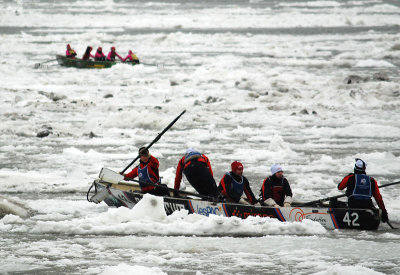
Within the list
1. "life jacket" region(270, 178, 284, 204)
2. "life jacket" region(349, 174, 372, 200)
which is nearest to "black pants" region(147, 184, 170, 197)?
"life jacket" region(270, 178, 284, 204)

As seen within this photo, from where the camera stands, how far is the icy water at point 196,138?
8312 millimetres

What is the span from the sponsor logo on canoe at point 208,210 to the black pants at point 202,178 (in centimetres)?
47

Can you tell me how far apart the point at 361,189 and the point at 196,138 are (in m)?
8.59

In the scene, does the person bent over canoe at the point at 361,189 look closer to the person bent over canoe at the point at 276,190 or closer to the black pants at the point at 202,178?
the person bent over canoe at the point at 276,190

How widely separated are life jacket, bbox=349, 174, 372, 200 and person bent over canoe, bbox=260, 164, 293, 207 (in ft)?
3.19

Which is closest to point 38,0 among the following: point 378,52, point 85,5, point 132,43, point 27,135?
point 85,5

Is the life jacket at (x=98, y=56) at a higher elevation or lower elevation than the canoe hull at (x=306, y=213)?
higher

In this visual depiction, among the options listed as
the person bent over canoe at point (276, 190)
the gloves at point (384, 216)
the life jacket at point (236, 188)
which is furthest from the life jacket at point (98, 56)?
the gloves at point (384, 216)

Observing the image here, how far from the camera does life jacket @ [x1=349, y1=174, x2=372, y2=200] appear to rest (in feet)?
31.0

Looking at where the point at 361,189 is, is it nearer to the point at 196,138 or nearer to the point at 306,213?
the point at 306,213

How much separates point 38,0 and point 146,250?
9993cm

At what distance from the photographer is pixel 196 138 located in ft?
58.2

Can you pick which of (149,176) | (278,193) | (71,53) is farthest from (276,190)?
(71,53)

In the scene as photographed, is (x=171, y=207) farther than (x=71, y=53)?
No
